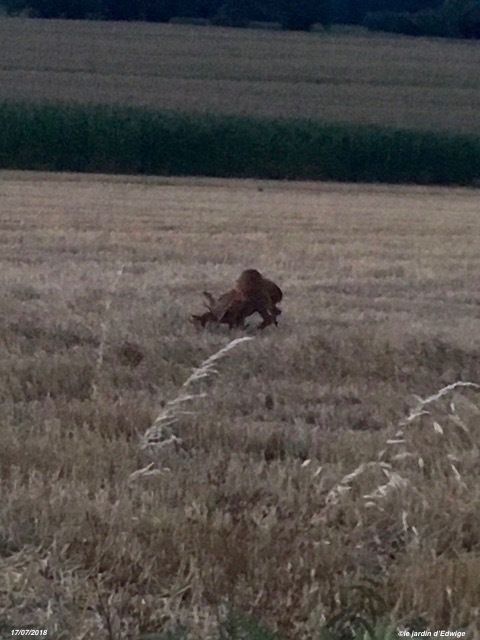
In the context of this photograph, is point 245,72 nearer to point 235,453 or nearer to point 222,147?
point 222,147

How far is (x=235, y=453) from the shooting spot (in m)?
6.03

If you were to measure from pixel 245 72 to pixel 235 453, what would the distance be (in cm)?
4125

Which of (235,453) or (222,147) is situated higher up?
→ (235,453)

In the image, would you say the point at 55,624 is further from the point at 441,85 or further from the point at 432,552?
the point at 441,85

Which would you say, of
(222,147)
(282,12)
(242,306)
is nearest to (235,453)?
(242,306)

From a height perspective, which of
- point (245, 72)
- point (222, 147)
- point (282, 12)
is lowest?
point (222, 147)

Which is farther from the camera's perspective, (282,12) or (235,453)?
(282,12)

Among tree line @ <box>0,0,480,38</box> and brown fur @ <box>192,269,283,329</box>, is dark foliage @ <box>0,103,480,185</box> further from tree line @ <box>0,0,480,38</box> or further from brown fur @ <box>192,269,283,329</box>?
brown fur @ <box>192,269,283,329</box>

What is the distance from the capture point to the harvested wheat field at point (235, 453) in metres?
4.41

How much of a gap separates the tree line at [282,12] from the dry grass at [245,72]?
2.76m

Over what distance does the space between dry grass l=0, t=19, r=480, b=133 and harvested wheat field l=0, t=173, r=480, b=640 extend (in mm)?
28688

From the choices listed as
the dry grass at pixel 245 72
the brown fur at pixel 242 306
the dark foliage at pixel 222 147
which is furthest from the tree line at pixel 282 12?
the brown fur at pixel 242 306

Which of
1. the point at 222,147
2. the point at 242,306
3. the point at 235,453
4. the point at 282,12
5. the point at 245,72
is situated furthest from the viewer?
the point at 282,12

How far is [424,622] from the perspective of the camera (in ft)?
13.9
